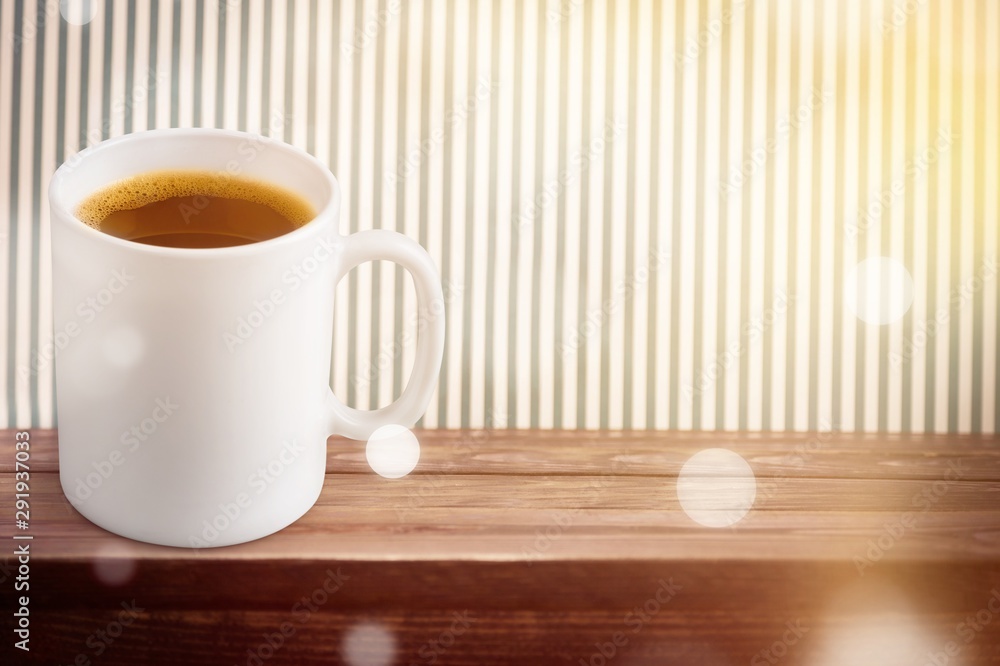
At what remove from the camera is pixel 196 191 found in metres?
0.45

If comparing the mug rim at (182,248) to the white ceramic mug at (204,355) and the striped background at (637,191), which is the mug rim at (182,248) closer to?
the white ceramic mug at (204,355)

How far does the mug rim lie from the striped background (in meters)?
0.13

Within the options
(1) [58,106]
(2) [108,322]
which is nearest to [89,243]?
(2) [108,322]

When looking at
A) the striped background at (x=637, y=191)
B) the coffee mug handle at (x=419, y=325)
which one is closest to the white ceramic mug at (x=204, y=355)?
the coffee mug handle at (x=419, y=325)

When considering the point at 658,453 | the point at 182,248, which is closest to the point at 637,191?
the point at 658,453

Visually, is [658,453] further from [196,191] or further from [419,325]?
[196,191]

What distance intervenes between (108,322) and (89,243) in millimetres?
30

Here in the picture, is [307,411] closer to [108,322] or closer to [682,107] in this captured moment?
[108,322]

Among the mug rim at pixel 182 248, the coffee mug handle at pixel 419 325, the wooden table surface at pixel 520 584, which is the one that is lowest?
the wooden table surface at pixel 520 584

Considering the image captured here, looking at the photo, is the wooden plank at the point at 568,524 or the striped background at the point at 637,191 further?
the striped background at the point at 637,191

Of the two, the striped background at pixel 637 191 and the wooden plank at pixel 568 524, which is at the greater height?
the striped background at pixel 637 191

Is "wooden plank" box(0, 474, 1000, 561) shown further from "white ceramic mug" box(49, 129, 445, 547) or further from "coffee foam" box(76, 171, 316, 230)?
"coffee foam" box(76, 171, 316, 230)

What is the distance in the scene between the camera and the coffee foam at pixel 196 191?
0.44 metres

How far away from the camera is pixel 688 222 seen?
59 cm
